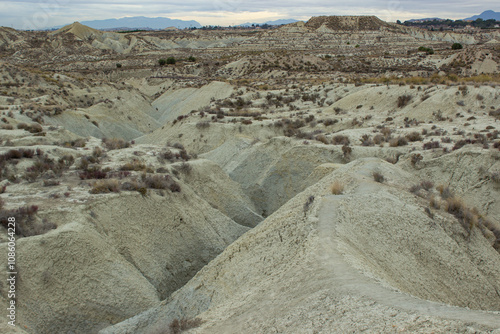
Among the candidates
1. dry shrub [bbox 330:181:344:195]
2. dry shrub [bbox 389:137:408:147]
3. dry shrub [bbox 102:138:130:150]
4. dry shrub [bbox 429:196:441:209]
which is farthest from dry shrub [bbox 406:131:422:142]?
dry shrub [bbox 102:138:130:150]

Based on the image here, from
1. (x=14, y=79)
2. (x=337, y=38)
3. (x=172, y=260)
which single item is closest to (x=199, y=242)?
(x=172, y=260)

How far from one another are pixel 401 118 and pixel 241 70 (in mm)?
45470

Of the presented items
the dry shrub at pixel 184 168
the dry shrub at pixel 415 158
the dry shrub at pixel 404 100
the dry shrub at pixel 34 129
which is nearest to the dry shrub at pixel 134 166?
the dry shrub at pixel 184 168

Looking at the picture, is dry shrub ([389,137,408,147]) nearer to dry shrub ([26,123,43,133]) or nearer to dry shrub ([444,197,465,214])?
dry shrub ([444,197,465,214])

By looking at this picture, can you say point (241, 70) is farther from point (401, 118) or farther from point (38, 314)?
point (38, 314)

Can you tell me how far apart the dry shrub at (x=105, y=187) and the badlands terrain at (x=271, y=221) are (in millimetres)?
55

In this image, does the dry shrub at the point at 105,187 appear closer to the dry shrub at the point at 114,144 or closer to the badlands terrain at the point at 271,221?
the badlands terrain at the point at 271,221

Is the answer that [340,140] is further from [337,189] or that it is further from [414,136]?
[337,189]

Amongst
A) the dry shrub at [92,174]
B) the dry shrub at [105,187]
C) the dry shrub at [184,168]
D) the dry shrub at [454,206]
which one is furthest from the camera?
the dry shrub at [184,168]

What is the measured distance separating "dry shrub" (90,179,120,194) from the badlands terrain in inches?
2.2

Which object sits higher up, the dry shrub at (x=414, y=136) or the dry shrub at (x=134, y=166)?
the dry shrub at (x=414, y=136)

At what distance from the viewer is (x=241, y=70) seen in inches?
2630

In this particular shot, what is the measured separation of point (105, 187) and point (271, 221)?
6.56 meters

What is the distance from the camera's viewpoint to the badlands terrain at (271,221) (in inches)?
282
